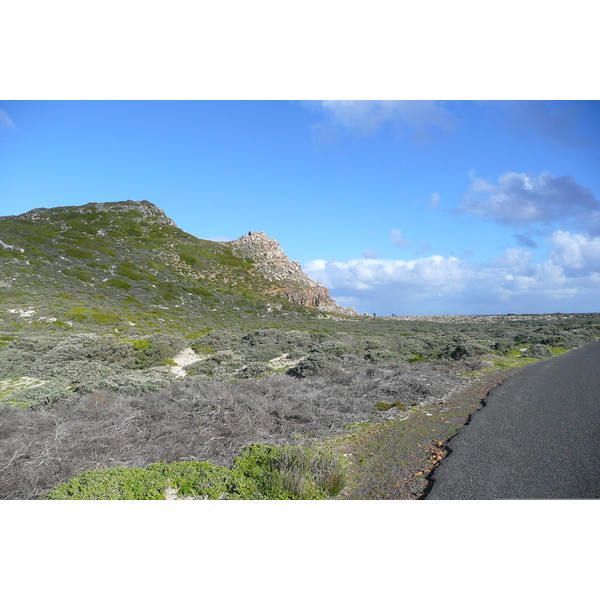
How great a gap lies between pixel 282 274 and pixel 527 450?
304 ft

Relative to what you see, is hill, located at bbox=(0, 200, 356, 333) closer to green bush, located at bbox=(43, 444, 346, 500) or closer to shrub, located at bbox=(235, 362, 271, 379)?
shrub, located at bbox=(235, 362, 271, 379)

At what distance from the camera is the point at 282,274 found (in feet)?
323

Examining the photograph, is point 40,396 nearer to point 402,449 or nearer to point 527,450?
point 402,449

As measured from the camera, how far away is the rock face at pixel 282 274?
291 feet

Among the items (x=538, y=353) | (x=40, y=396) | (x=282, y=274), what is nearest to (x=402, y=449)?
(x=40, y=396)

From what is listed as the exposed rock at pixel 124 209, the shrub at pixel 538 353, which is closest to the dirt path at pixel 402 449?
the shrub at pixel 538 353

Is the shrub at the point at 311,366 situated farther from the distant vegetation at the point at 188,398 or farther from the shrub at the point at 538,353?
the shrub at the point at 538,353

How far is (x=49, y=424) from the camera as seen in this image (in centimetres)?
789

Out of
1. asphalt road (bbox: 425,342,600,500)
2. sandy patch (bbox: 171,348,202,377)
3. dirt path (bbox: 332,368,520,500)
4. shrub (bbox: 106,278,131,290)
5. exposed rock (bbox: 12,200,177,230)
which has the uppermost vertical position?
exposed rock (bbox: 12,200,177,230)

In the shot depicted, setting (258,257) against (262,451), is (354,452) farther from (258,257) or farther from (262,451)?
(258,257)

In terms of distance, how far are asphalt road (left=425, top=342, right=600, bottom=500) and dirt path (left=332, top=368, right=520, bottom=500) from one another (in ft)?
1.12

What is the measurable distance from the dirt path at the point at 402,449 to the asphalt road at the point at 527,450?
34 centimetres

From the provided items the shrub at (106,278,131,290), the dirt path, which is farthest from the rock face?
the dirt path

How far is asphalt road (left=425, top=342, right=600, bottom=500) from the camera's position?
212 inches
